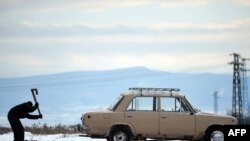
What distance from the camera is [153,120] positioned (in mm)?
20734

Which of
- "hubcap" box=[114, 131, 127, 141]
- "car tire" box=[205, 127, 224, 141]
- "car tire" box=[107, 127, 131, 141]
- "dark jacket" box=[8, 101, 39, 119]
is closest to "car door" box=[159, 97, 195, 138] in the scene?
"car tire" box=[205, 127, 224, 141]

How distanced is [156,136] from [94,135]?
Result: 1926 mm

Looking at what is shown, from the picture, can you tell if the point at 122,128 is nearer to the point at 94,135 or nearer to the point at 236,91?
the point at 94,135

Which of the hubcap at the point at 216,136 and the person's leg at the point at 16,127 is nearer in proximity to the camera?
the person's leg at the point at 16,127

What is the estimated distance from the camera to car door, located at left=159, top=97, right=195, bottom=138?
20781 millimetres

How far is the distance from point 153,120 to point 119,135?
45.2 inches

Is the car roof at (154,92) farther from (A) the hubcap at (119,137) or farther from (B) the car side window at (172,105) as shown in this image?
(A) the hubcap at (119,137)

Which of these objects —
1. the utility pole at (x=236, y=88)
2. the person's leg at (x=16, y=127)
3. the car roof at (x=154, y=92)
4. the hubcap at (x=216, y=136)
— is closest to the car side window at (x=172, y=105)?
the car roof at (x=154, y=92)

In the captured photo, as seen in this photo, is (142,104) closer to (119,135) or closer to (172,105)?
(172,105)

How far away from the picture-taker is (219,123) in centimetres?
2095

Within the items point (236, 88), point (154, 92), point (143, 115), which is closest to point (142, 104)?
point (143, 115)

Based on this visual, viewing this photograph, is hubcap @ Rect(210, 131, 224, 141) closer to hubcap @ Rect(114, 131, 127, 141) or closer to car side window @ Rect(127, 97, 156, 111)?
car side window @ Rect(127, 97, 156, 111)

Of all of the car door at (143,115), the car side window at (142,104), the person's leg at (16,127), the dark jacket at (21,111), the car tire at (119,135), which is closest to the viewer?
the dark jacket at (21,111)

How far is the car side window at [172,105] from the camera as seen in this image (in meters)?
20.8
